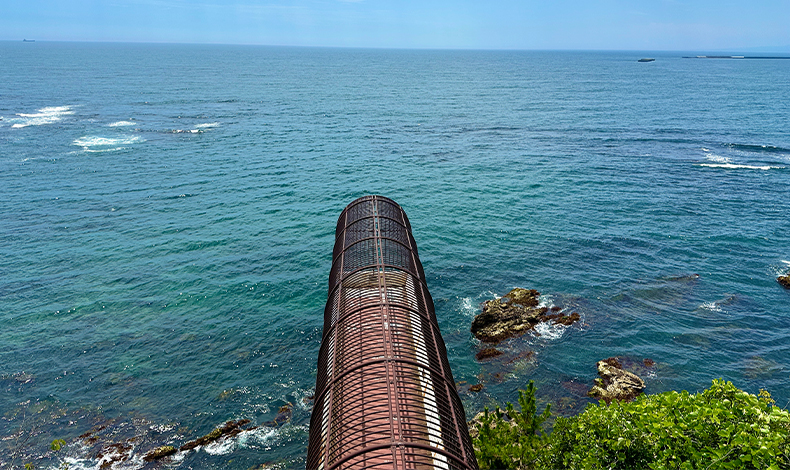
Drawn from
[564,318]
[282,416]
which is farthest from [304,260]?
[564,318]

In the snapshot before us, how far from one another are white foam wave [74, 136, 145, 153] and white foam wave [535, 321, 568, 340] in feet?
232

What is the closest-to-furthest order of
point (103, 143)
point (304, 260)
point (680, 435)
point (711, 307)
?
point (680, 435)
point (711, 307)
point (304, 260)
point (103, 143)

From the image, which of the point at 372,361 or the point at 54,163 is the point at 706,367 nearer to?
the point at 372,361

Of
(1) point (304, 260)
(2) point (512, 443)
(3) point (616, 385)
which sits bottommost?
(3) point (616, 385)

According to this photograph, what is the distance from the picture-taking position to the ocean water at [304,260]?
28359mm

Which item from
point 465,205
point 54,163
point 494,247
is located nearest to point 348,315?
point 494,247

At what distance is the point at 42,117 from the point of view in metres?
97.4

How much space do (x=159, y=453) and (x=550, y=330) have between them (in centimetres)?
2578

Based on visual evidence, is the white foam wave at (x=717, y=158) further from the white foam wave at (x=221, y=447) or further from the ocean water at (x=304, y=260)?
the white foam wave at (x=221, y=447)

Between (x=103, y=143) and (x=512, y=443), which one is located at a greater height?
(x=103, y=143)

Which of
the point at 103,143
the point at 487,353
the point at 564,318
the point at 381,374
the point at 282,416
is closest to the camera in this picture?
the point at 381,374

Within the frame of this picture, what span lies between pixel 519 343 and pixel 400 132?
6673cm

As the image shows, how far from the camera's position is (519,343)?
3281 cm

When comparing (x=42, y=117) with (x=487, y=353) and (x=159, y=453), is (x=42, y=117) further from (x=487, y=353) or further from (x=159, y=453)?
(x=487, y=353)
